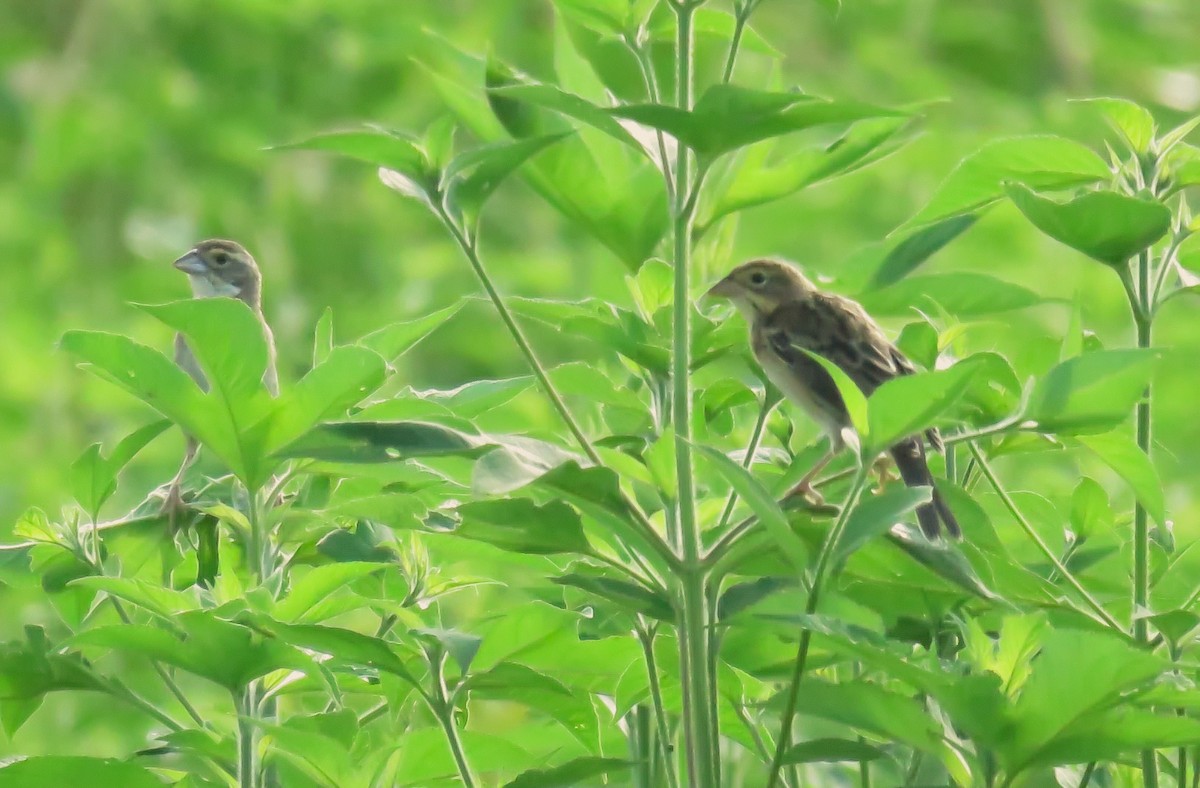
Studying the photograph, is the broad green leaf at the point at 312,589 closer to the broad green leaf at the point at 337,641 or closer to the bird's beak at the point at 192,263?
the broad green leaf at the point at 337,641

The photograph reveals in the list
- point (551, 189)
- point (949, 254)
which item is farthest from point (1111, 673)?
point (949, 254)

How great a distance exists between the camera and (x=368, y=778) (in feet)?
5.92

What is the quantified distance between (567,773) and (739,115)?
736mm

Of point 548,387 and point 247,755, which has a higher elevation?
point 548,387

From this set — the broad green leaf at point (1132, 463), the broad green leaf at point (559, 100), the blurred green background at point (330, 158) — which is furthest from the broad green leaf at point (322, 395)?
the blurred green background at point (330, 158)

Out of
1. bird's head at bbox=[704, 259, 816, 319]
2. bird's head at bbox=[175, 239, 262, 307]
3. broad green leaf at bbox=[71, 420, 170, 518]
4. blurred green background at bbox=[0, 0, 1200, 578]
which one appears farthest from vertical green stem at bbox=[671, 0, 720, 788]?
blurred green background at bbox=[0, 0, 1200, 578]

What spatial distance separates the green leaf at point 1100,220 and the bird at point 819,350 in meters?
0.36

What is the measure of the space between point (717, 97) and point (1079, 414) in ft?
1.69

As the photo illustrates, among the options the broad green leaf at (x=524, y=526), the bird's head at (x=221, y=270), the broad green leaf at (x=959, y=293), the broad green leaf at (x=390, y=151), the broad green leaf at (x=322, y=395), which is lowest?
the broad green leaf at (x=524, y=526)

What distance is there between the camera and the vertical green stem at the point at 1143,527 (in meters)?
2.05

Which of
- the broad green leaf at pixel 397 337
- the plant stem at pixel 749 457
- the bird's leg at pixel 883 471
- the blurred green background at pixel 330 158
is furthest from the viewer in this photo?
the blurred green background at pixel 330 158

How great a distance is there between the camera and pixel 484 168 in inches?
79.0

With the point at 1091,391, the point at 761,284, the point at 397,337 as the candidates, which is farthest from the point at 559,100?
the point at 761,284

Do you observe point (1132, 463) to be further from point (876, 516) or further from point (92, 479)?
point (92, 479)
